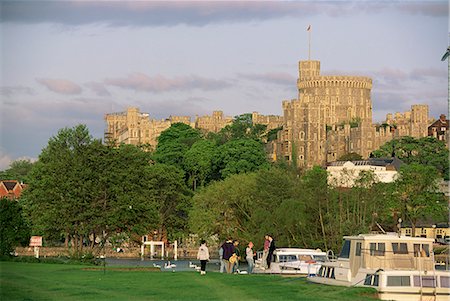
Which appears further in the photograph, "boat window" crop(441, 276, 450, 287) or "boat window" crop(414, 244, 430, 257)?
"boat window" crop(414, 244, 430, 257)

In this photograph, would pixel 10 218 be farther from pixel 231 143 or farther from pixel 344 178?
pixel 231 143

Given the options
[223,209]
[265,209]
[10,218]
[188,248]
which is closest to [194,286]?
[10,218]

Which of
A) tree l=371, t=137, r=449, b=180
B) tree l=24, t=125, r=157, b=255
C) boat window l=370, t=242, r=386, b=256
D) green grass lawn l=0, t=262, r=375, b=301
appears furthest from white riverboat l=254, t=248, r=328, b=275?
tree l=371, t=137, r=449, b=180

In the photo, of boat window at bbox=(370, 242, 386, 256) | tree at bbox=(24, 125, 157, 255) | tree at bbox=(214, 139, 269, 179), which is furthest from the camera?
tree at bbox=(214, 139, 269, 179)

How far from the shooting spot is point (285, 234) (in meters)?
81.5

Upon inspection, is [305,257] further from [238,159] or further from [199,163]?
[199,163]

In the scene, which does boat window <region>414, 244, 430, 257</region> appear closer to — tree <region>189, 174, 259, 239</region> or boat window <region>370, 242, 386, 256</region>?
boat window <region>370, 242, 386, 256</region>

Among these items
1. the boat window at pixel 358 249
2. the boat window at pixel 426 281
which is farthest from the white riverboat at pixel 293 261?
the boat window at pixel 426 281

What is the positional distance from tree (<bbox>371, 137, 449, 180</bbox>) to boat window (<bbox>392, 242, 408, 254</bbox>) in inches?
4874

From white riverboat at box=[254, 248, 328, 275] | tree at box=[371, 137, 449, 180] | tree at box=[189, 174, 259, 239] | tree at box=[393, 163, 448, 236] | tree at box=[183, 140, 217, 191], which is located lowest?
white riverboat at box=[254, 248, 328, 275]

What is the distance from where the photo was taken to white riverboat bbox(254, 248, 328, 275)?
176 feet

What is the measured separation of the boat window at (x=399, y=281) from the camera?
36219mm

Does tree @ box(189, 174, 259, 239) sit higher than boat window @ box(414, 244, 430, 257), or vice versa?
tree @ box(189, 174, 259, 239)

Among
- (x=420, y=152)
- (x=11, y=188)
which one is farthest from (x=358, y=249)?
(x=420, y=152)
